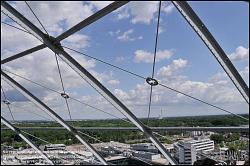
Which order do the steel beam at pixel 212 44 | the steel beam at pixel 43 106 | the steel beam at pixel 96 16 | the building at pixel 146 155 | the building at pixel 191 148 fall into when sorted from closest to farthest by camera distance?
the steel beam at pixel 212 44
the steel beam at pixel 96 16
the building at pixel 191 148
the building at pixel 146 155
the steel beam at pixel 43 106

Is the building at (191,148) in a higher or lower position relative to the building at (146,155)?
higher

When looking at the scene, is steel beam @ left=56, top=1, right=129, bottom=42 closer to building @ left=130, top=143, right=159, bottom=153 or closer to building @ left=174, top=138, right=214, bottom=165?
building @ left=174, top=138, right=214, bottom=165

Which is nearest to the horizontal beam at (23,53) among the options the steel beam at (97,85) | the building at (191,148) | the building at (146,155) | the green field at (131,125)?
the steel beam at (97,85)

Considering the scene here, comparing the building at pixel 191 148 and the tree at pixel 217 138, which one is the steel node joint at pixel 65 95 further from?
the tree at pixel 217 138

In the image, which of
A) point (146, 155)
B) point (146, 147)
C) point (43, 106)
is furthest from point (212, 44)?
point (43, 106)

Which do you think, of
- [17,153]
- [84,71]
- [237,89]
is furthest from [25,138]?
[237,89]
